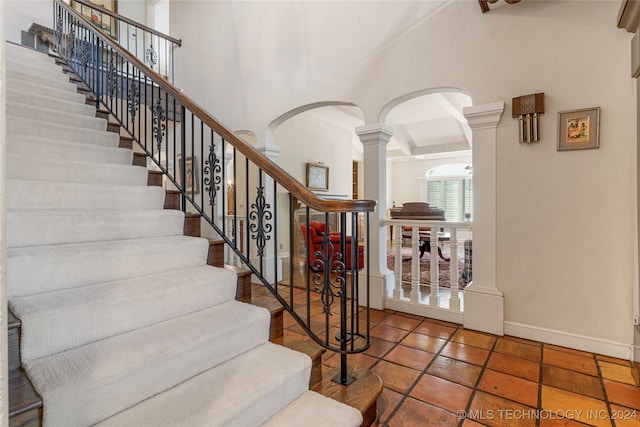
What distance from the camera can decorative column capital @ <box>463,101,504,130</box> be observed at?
2596 millimetres

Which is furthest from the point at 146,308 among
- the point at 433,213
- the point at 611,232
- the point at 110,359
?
the point at 433,213

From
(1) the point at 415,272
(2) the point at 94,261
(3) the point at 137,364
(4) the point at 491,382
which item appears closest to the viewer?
(3) the point at 137,364

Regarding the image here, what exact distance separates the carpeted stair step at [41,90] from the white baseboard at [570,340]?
430cm

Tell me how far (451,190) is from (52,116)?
973 centimetres

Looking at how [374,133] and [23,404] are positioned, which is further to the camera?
[374,133]

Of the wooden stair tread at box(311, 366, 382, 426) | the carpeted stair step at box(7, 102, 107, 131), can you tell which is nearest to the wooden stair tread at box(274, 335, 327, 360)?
the wooden stair tread at box(311, 366, 382, 426)

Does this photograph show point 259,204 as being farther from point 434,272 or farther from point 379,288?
point 434,272

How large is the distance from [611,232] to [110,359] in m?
3.03

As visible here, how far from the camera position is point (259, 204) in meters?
1.90

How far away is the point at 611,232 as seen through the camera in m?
2.26

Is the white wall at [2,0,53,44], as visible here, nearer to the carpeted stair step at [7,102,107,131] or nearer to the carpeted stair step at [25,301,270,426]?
the carpeted stair step at [7,102,107,131]

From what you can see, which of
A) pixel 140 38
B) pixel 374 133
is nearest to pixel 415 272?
pixel 374 133

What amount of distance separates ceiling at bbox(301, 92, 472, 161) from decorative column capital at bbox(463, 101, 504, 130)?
8.54ft

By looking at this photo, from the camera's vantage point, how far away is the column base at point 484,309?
103 inches
